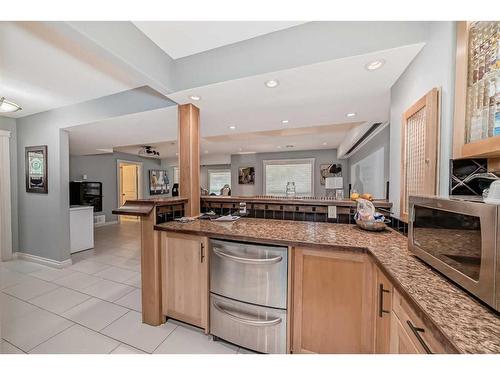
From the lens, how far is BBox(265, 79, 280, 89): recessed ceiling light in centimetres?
159

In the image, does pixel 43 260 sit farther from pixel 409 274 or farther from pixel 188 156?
pixel 409 274

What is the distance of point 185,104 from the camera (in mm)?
2072

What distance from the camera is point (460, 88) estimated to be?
0.92 m

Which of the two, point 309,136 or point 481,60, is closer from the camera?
point 481,60

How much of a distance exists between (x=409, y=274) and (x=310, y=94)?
1617 millimetres

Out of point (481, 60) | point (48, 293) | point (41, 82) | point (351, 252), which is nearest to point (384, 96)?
point (481, 60)

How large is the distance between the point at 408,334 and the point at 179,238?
4.91ft

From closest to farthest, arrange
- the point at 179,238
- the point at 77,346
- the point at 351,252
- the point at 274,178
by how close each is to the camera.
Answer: the point at 351,252 → the point at 77,346 → the point at 179,238 → the point at 274,178

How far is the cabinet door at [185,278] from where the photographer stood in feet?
5.01

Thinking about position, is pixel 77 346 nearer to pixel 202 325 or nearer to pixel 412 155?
pixel 202 325

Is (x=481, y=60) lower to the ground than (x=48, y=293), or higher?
higher

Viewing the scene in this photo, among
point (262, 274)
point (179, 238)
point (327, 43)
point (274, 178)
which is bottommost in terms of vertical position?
point (262, 274)

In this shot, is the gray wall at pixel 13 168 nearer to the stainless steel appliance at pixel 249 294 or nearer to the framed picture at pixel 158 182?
the framed picture at pixel 158 182

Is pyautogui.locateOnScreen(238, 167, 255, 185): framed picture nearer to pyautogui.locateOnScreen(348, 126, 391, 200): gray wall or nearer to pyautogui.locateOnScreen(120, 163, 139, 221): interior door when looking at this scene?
pyautogui.locateOnScreen(348, 126, 391, 200): gray wall
